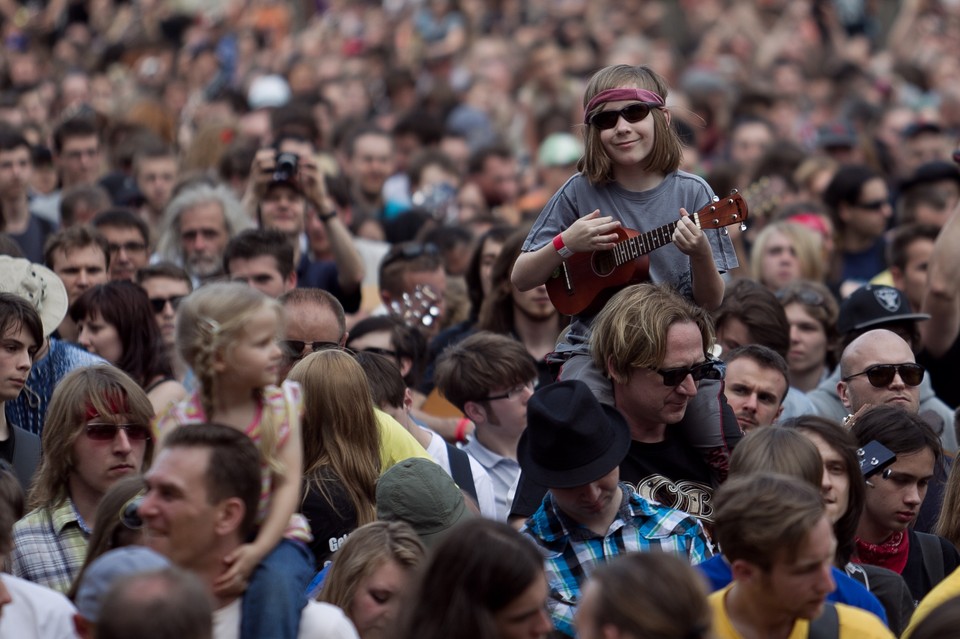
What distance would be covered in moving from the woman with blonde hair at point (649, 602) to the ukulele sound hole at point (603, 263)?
7.25 feet

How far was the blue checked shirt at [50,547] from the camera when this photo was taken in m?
5.29

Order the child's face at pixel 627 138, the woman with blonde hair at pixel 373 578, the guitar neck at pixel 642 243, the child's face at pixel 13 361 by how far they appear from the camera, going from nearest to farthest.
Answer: the woman with blonde hair at pixel 373 578
the guitar neck at pixel 642 243
the child's face at pixel 627 138
the child's face at pixel 13 361

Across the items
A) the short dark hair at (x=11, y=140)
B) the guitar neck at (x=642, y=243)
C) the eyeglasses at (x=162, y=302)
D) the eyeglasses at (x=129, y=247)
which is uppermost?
the guitar neck at (x=642, y=243)

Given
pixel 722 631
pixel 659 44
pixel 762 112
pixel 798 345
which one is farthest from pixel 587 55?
pixel 722 631

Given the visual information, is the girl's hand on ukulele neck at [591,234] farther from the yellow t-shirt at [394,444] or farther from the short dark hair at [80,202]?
the short dark hair at [80,202]

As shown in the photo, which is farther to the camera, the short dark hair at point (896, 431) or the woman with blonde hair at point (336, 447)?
the short dark hair at point (896, 431)

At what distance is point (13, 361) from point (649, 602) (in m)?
3.50

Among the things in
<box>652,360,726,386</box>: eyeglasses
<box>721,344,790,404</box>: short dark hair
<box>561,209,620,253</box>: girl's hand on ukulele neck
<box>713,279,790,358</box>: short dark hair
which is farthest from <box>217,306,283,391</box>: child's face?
<box>713,279,790,358</box>: short dark hair

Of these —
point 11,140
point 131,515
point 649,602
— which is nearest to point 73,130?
point 11,140

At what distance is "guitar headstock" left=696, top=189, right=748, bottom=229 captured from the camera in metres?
5.43

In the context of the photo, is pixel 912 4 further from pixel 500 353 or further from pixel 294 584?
pixel 294 584

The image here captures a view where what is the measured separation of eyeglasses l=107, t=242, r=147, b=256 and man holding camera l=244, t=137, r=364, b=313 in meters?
0.77

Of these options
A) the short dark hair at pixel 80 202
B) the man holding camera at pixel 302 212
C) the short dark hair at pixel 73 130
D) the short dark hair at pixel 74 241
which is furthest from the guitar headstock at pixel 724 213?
the short dark hair at pixel 73 130

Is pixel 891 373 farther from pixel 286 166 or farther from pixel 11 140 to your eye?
pixel 11 140
